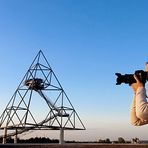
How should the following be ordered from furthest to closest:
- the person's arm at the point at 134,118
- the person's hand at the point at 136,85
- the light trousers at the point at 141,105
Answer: the person's arm at the point at 134,118
the person's hand at the point at 136,85
the light trousers at the point at 141,105

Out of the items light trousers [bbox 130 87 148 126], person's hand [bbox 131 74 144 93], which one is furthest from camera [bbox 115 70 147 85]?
light trousers [bbox 130 87 148 126]

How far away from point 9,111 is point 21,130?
10.1 ft

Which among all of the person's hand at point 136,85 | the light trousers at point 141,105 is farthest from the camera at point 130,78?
the light trousers at point 141,105

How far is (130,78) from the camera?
371 cm

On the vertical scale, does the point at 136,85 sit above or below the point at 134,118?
above

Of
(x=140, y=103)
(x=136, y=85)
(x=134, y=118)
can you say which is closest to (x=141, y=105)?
(x=140, y=103)

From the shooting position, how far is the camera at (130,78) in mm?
3531

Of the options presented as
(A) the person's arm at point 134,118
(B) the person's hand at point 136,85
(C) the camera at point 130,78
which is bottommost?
(A) the person's arm at point 134,118

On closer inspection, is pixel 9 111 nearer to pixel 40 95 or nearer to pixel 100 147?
pixel 40 95

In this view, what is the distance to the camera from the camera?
353 centimetres

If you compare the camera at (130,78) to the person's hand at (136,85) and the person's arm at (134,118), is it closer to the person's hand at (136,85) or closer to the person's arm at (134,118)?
the person's hand at (136,85)

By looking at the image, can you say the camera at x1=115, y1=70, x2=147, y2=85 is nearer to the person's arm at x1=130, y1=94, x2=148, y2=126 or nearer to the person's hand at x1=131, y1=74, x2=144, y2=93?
the person's hand at x1=131, y1=74, x2=144, y2=93

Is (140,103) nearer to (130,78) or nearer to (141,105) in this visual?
(141,105)

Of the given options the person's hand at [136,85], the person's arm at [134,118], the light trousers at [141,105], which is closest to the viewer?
the light trousers at [141,105]
